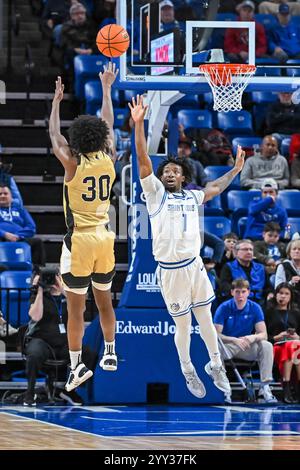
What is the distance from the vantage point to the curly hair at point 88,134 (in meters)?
10.7

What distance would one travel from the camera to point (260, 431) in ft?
37.0

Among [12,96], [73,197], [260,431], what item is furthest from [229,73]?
[12,96]

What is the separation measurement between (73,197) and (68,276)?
67 cm

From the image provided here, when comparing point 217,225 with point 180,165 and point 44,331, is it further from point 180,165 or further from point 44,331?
point 180,165

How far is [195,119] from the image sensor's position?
1834 centimetres

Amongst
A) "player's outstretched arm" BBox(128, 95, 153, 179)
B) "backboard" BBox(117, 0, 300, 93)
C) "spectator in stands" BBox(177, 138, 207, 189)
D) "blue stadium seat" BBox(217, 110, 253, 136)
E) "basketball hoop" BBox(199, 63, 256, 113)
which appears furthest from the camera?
"blue stadium seat" BBox(217, 110, 253, 136)

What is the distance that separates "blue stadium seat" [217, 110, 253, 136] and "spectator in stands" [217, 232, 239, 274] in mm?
3242

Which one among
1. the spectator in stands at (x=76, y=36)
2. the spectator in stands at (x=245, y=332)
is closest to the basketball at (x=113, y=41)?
the spectator in stands at (x=245, y=332)

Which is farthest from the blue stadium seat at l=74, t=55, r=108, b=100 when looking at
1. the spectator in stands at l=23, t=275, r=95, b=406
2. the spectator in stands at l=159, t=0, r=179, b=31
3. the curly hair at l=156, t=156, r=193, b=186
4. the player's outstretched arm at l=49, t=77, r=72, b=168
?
the player's outstretched arm at l=49, t=77, r=72, b=168

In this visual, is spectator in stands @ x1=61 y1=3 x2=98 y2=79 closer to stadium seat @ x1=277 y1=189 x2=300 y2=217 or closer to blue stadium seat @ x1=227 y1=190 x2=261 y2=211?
blue stadium seat @ x1=227 y1=190 x2=261 y2=211

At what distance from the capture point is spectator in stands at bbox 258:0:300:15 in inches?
776

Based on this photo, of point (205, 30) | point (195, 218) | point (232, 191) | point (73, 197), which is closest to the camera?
point (73, 197)

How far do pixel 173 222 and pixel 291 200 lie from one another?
18.7ft
